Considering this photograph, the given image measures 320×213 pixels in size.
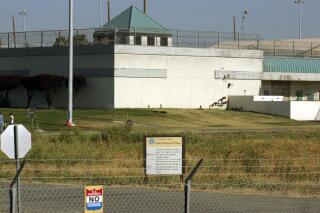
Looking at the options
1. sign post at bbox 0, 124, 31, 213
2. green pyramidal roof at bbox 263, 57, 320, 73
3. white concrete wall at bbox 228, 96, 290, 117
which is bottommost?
white concrete wall at bbox 228, 96, 290, 117

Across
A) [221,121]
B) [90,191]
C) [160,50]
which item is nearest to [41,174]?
[90,191]

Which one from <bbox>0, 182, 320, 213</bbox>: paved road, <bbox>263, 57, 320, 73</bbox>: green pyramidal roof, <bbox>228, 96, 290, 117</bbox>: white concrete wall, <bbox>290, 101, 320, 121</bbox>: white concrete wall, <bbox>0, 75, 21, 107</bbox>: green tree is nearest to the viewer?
<bbox>0, 182, 320, 213</bbox>: paved road

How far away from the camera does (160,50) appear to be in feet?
214

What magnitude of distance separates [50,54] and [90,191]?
5761 cm

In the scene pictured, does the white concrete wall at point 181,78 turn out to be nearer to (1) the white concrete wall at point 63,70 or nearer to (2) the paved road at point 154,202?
(1) the white concrete wall at point 63,70

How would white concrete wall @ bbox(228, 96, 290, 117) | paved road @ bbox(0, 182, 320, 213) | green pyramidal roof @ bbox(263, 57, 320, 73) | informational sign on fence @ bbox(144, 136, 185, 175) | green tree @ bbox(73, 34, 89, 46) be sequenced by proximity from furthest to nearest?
green pyramidal roof @ bbox(263, 57, 320, 73), green tree @ bbox(73, 34, 89, 46), white concrete wall @ bbox(228, 96, 290, 117), paved road @ bbox(0, 182, 320, 213), informational sign on fence @ bbox(144, 136, 185, 175)

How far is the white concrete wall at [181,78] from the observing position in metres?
63.4

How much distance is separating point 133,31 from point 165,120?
1307 centimetres

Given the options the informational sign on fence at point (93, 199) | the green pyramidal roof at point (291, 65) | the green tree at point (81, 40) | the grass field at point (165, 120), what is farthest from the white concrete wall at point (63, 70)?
the informational sign on fence at point (93, 199)

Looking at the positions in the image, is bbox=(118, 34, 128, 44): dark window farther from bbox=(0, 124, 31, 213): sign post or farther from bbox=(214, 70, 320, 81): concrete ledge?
bbox=(0, 124, 31, 213): sign post

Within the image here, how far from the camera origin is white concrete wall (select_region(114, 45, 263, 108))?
63.4m

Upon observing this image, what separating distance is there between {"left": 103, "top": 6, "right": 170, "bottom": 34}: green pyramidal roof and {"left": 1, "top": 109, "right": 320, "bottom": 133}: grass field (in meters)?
9.19

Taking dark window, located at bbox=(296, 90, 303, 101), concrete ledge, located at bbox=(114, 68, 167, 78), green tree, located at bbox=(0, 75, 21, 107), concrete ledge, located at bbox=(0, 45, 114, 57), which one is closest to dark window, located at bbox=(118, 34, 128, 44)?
concrete ledge, located at bbox=(0, 45, 114, 57)

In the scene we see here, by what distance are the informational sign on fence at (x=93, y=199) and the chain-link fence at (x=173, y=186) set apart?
266 cm
